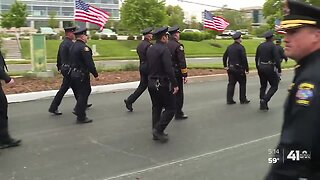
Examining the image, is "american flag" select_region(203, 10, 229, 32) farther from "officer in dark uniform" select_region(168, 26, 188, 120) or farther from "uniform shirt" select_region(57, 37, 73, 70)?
"uniform shirt" select_region(57, 37, 73, 70)

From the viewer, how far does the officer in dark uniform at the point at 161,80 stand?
635 centimetres

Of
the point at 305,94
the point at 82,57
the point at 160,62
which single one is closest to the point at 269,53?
the point at 160,62

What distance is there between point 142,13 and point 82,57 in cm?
3024

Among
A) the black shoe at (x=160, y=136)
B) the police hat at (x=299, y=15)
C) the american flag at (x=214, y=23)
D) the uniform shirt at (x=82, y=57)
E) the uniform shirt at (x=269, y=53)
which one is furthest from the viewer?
the american flag at (x=214, y=23)

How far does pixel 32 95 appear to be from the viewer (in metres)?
10.4

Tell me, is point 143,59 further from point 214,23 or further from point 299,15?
point 214,23

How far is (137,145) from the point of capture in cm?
624

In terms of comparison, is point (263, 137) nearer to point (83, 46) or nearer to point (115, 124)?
point (115, 124)

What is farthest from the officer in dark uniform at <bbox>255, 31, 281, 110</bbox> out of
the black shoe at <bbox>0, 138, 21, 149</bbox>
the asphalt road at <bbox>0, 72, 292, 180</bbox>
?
the black shoe at <bbox>0, 138, 21, 149</bbox>

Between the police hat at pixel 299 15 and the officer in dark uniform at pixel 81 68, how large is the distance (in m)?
5.83

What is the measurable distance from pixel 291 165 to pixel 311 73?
1.45ft

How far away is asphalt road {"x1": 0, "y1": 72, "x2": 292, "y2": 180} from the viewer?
5.00 meters

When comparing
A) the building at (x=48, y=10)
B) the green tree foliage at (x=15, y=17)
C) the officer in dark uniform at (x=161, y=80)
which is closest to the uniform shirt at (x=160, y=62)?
the officer in dark uniform at (x=161, y=80)

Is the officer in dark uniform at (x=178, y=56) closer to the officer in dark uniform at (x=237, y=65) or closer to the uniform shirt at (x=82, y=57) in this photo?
the uniform shirt at (x=82, y=57)
